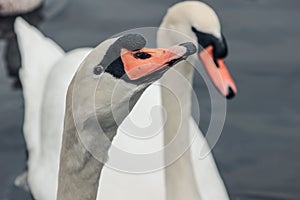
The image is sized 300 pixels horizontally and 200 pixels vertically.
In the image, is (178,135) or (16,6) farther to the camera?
(16,6)

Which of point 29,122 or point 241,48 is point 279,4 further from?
point 29,122

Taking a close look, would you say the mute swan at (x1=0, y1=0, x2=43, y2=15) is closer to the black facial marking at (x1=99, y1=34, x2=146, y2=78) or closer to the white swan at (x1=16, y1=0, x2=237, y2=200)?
the white swan at (x1=16, y1=0, x2=237, y2=200)

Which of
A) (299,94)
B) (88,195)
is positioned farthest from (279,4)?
(88,195)

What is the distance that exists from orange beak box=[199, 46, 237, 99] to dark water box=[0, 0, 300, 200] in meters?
1.51

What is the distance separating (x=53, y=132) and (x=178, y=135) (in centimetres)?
125

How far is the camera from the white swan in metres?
4.92

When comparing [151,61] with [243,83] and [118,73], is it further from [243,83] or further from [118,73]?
[243,83]

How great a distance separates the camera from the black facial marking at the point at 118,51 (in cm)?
261

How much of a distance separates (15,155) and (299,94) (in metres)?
2.35

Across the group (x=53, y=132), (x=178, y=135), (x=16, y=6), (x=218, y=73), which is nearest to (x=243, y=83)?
(x=53, y=132)

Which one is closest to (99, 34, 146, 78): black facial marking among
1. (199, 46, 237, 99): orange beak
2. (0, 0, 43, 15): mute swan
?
(199, 46, 237, 99): orange beak

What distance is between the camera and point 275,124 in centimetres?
669

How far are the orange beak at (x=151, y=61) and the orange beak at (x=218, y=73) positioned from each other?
2.01 meters

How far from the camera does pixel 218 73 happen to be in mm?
4711
